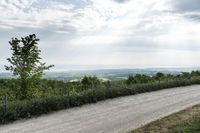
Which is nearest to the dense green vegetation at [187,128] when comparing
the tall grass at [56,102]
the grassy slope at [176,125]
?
the grassy slope at [176,125]

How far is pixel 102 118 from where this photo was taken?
18859 millimetres

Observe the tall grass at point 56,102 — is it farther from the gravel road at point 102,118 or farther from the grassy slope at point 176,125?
the grassy slope at point 176,125

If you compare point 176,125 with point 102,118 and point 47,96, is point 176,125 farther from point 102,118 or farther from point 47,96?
point 47,96

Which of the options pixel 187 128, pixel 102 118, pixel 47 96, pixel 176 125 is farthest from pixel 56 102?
pixel 187 128

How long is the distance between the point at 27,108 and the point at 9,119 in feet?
4.89

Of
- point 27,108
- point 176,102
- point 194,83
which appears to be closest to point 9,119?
point 27,108

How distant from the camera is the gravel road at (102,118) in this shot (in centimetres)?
1625

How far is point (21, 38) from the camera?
27.4m

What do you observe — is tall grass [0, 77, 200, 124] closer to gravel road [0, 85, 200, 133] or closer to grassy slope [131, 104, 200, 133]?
gravel road [0, 85, 200, 133]

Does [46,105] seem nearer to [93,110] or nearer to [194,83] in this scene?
[93,110]

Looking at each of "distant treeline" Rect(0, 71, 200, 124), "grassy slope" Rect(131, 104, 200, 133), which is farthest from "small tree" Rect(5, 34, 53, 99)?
"grassy slope" Rect(131, 104, 200, 133)

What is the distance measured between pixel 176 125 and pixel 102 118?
385cm

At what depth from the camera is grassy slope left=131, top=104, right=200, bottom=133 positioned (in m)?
15.0

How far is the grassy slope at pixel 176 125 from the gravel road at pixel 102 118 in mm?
676
